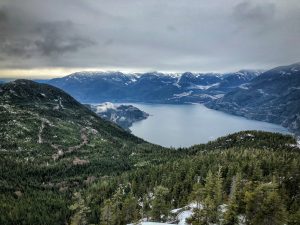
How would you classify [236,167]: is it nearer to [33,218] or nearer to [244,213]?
[244,213]

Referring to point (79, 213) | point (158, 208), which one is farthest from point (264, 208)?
point (79, 213)

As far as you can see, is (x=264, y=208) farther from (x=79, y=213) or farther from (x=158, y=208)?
(x=79, y=213)

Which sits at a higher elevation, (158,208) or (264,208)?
(264,208)

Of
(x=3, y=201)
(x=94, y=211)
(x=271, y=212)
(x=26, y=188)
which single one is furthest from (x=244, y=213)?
(x=26, y=188)

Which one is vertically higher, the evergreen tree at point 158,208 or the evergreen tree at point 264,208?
the evergreen tree at point 264,208

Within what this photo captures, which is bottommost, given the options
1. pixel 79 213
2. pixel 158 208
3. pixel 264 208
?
pixel 158 208

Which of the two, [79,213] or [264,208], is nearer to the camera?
[264,208]

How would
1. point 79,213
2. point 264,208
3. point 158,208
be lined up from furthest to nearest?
point 158,208
point 79,213
point 264,208

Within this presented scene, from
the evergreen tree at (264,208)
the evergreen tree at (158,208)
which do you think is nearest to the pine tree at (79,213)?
the evergreen tree at (158,208)

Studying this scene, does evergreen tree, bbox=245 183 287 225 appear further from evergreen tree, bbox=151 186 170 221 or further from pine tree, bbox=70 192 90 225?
pine tree, bbox=70 192 90 225

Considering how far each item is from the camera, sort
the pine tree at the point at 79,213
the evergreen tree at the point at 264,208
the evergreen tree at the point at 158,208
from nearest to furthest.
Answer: the evergreen tree at the point at 264,208, the pine tree at the point at 79,213, the evergreen tree at the point at 158,208

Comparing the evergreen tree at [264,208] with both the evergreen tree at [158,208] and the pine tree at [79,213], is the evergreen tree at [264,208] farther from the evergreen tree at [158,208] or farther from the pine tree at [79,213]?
the pine tree at [79,213]

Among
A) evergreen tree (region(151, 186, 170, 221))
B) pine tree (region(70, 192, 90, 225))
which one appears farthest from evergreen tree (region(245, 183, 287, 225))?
pine tree (region(70, 192, 90, 225))
